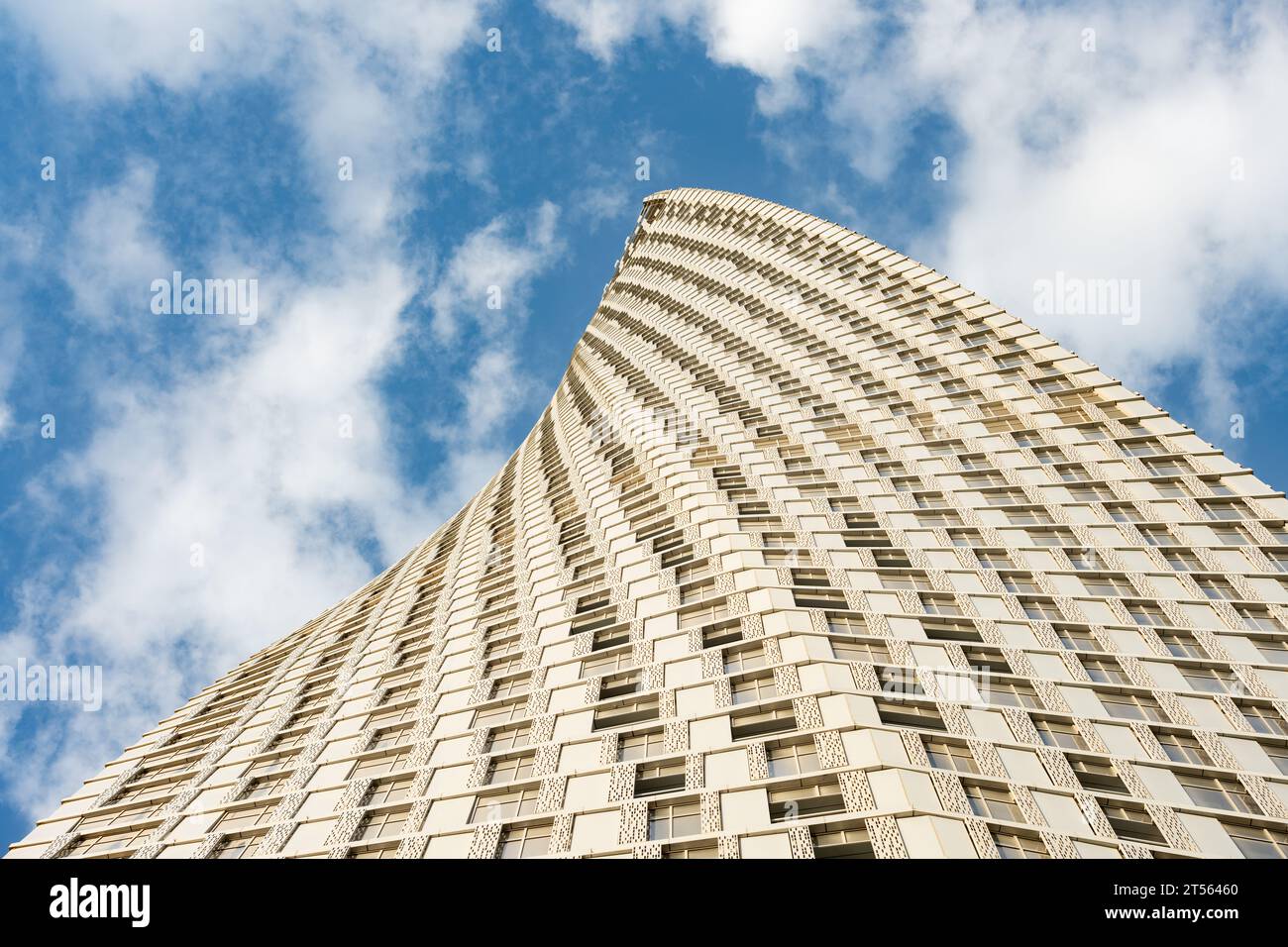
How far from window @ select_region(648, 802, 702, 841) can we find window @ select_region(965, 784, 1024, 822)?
7.36 m

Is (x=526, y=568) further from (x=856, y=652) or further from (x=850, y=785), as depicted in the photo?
(x=850, y=785)

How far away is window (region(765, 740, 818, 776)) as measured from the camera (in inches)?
812

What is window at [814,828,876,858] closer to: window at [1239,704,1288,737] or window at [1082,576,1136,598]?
window at [1239,704,1288,737]

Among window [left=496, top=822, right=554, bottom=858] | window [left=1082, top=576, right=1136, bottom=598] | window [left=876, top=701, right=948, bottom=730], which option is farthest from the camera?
window [left=1082, top=576, right=1136, bottom=598]

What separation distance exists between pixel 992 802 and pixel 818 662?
21.2 feet

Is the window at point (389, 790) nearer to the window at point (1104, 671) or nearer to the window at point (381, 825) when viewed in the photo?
the window at point (381, 825)

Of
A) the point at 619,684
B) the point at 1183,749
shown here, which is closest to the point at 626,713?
the point at 619,684

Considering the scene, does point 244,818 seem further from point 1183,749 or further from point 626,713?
point 1183,749

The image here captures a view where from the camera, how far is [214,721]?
43.2 meters

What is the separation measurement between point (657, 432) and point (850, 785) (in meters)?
37.0

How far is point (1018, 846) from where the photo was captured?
58.8 feet

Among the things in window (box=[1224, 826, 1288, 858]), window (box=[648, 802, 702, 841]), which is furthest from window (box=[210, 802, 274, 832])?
window (box=[1224, 826, 1288, 858])
